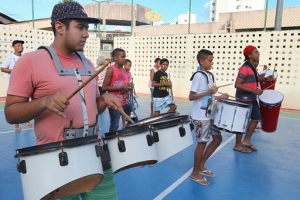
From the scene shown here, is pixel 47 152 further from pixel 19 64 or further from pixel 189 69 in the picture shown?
pixel 189 69

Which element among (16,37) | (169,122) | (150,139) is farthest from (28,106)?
(16,37)

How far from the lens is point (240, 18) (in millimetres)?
20609

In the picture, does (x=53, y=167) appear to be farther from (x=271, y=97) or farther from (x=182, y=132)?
(x=271, y=97)

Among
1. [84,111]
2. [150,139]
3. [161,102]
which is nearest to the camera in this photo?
[84,111]

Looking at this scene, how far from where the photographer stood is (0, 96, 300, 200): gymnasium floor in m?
3.06

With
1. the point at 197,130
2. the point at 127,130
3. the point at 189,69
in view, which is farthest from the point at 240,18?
the point at 127,130

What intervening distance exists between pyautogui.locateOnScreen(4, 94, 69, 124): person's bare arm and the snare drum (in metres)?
0.19

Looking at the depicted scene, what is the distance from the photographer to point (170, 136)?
2.01 metres

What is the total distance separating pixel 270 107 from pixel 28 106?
3916 mm

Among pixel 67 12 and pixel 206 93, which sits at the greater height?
pixel 67 12

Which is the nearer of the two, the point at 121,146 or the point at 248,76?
the point at 121,146

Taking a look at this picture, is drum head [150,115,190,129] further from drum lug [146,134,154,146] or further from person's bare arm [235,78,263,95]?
person's bare arm [235,78,263,95]

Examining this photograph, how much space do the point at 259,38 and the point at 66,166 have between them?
32.3 ft

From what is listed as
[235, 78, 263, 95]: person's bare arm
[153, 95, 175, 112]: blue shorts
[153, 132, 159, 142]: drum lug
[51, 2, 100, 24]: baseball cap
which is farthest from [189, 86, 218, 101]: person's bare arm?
[153, 95, 175, 112]: blue shorts
